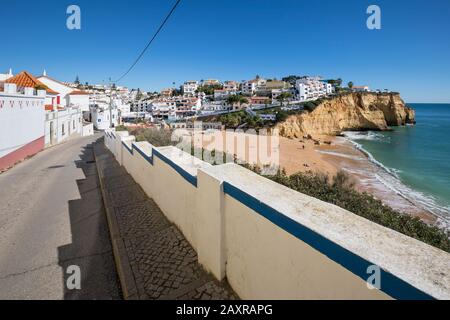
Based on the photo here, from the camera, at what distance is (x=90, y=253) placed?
17.4ft

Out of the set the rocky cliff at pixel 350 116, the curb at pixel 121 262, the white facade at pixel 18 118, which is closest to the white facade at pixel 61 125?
the white facade at pixel 18 118

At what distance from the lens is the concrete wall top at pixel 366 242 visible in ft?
5.32

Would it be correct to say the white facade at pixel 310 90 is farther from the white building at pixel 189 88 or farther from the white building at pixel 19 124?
the white building at pixel 19 124

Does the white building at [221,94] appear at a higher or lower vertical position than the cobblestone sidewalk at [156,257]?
higher

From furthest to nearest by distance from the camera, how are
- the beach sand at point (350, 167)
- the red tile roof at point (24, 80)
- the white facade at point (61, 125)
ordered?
1. the red tile roof at point (24, 80)
2. the white facade at point (61, 125)
3. the beach sand at point (350, 167)

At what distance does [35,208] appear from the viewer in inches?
314

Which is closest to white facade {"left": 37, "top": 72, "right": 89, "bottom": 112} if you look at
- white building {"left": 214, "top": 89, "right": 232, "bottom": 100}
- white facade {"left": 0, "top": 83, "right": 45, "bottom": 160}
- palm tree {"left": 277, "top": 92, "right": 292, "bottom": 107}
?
white facade {"left": 0, "top": 83, "right": 45, "bottom": 160}

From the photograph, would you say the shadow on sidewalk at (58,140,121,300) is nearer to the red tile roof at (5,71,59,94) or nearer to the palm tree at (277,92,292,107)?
the red tile roof at (5,71,59,94)

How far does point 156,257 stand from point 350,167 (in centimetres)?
2669

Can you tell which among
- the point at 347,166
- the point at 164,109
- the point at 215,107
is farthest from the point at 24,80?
the point at 164,109

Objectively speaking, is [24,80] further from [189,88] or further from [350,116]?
[189,88]

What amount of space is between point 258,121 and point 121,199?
48.3 m

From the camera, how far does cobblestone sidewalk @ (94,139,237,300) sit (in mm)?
3688

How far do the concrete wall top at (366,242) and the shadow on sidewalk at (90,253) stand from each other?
2.95 m
